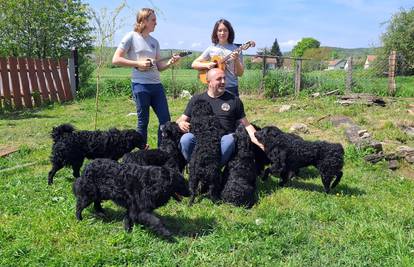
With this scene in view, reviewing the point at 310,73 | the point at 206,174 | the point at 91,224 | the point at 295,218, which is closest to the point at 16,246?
the point at 91,224

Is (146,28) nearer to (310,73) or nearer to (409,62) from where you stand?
(310,73)

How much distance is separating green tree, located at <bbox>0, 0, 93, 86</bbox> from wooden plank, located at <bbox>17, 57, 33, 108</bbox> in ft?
10.3

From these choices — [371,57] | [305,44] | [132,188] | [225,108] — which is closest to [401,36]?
[371,57]

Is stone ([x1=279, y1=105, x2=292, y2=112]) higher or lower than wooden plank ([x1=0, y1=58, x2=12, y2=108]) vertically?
lower

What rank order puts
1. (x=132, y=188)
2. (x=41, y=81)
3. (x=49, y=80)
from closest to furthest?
(x=132, y=188) → (x=41, y=81) → (x=49, y=80)

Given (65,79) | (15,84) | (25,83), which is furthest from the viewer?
(65,79)

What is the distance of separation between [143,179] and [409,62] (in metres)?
23.0

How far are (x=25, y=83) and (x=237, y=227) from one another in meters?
12.3

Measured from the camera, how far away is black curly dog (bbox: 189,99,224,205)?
5141 mm

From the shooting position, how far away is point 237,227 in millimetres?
4344

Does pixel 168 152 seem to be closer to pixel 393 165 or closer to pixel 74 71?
pixel 393 165

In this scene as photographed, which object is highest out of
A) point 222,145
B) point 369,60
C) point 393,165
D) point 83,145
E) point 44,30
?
point 44,30

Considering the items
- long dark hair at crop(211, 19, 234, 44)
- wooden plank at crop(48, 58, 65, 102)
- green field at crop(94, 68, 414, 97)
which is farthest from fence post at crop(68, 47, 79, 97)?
long dark hair at crop(211, 19, 234, 44)

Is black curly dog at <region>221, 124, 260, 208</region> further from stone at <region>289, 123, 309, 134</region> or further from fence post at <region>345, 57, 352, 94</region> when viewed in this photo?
fence post at <region>345, 57, 352, 94</region>
